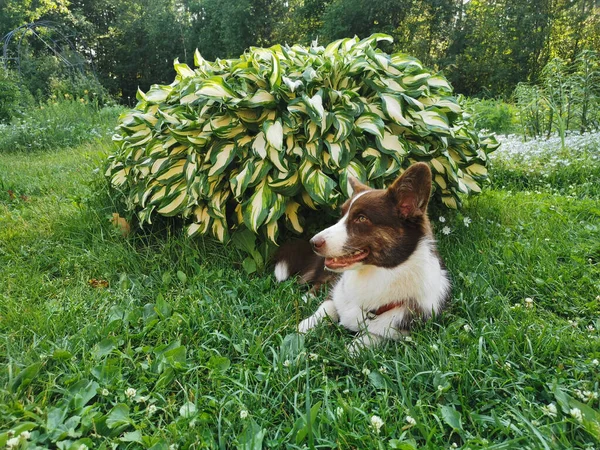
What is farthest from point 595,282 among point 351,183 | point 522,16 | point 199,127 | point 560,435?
point 522,16

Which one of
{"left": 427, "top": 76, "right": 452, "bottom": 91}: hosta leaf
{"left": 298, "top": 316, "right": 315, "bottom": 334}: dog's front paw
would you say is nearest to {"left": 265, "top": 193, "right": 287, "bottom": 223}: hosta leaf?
{"left": 298, "top": 316, "right": 315, "bottom": 334}: dog's front paw

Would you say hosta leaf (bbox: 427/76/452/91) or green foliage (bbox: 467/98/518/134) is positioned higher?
hosta leaf (bbox: 427/76/452/91)

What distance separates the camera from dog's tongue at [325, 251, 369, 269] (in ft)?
6.43

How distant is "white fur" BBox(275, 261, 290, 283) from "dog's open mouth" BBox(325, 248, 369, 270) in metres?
0.64

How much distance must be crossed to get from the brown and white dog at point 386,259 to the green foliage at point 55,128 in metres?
6.44

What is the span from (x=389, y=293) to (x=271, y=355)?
2.12 ft

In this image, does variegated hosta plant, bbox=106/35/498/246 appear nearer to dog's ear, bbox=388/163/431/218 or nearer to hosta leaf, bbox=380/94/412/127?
hosta leaf, bbox=380/94/412/127

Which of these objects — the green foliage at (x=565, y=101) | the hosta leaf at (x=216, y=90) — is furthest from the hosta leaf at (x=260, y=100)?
the green foliage at (x=565, y=101)

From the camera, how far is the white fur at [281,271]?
2.56 m

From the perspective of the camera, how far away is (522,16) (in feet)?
52.5

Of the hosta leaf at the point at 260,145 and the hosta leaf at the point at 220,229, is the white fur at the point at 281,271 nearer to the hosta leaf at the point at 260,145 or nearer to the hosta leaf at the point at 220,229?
the hosta leaf at the point at 220,229

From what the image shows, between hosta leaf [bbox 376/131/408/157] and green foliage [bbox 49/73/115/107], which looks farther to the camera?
green foliage [bbox 49/73/115/107]

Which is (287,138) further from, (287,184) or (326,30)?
(326,30)

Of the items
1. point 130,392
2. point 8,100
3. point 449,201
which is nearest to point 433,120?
point 449,201
